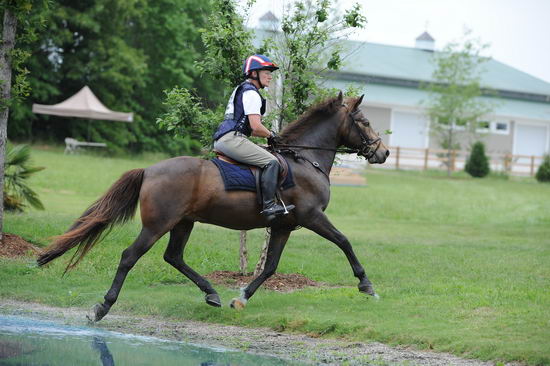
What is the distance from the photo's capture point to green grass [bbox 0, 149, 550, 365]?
30.1ft

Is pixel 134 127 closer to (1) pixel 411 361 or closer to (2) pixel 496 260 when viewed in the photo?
(2) pixel 496 260

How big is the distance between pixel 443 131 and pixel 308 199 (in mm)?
42043

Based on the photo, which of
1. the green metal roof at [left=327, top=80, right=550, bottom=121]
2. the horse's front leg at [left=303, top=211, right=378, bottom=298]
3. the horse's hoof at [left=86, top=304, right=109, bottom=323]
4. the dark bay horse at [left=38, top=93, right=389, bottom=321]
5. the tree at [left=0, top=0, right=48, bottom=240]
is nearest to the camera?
the horse's hoof at [left=86, top=304, right=109, bottom=323]

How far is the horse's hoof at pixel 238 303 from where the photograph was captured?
34.1 ft

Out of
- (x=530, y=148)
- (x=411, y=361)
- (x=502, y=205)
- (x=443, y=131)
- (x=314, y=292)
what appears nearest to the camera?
(x=411, y=361)

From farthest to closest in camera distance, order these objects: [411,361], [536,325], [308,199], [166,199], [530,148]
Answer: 1. [530,148]
2. [308,199]
3. [166,199]
4. [536,325]
5. [411,361]

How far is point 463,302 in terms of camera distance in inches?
424

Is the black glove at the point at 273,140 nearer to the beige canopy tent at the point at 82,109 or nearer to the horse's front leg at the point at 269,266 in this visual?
the horse's front leg at the point at 269,266

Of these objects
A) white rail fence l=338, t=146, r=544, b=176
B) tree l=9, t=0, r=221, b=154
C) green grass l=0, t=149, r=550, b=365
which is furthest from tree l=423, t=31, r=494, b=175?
green grass l=0, t=149, r=550, b=365

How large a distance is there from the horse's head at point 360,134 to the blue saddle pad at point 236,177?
1.71 m

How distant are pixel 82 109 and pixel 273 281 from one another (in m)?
34.1

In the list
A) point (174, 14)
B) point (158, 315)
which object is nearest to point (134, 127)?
point (174, 14)


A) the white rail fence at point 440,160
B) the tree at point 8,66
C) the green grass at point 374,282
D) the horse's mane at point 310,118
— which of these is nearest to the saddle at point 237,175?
the horse's mane at point 310,118

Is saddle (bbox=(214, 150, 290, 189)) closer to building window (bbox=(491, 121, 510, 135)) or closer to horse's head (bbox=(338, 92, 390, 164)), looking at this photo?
horse's head (bbox=(338, 92, 390, 164))
